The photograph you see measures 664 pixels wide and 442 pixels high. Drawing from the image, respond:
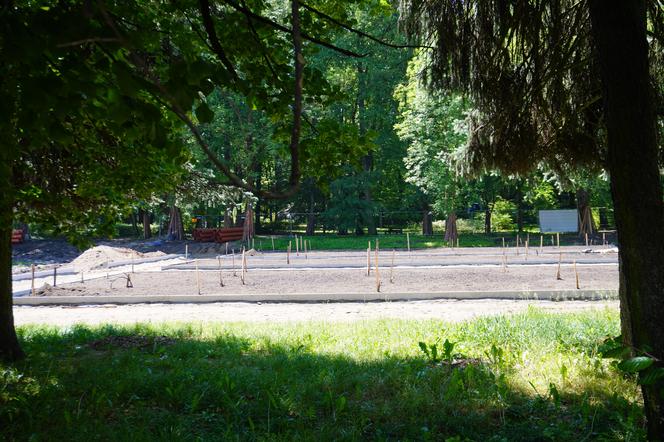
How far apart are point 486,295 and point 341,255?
1201 cm

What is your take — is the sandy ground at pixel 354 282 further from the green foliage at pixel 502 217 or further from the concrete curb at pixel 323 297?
the green foliage at pixel 502 217

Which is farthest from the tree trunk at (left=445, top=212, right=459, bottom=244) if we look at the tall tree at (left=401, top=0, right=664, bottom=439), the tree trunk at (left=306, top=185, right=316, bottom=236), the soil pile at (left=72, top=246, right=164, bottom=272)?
the tall tree at (left=401, top=0, right=664, bottom=439)

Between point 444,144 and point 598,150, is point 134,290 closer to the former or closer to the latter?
point 598,150

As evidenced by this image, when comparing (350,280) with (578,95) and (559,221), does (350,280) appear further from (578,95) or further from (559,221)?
(559,221)

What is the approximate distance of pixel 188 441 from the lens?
156 inches

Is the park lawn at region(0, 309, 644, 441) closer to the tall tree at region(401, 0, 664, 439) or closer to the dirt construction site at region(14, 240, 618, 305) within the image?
the tall tree at region(401, 0, 664, 439)

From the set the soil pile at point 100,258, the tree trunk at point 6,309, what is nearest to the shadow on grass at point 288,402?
the tree trunk at point 6,309

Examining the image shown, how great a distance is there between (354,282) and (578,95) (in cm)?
998

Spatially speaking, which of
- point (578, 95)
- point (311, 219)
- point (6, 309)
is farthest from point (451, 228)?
point (6, 309)

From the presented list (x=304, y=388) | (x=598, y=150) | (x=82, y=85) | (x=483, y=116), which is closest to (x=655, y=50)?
(x=598, y=150)

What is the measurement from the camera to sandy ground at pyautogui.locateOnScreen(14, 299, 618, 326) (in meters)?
10.6

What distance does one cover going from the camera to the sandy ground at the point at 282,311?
10609mm

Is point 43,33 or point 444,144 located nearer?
point 43,33

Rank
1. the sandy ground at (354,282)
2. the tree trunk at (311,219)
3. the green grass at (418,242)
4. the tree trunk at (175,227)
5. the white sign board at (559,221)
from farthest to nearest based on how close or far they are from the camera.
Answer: the tree trunk at (311,219), the tree trunk at (175,227), the white sign board at (559,221), the green grass at (418,242), the sandy ground at (354,282)
